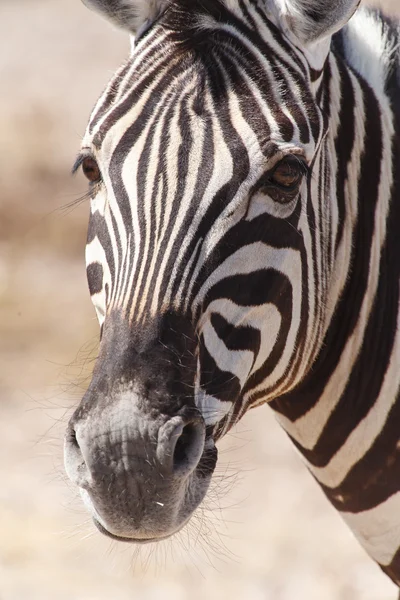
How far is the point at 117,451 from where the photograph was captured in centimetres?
255

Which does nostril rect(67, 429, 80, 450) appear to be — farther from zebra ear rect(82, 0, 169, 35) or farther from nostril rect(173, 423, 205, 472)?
zebra ear rect(82, 0, 169, 35)

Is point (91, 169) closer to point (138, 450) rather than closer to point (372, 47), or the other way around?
point (138, 450)

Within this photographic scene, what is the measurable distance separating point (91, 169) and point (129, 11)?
70 centimetres

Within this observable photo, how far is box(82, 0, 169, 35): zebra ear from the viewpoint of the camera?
→ 3.18m

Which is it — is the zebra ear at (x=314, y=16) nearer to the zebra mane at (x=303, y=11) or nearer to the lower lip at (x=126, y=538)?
the zebra mane at (x=303, y=11)

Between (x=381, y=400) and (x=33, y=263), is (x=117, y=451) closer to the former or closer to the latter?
(x=381, y=400)

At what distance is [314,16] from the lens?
3043 mm

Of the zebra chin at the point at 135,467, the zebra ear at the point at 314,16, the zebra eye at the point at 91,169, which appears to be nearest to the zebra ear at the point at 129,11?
the zebra ear at the point at 314,16

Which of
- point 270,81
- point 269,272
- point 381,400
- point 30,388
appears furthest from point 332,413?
point 30,388

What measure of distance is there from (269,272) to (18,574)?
19.4ft

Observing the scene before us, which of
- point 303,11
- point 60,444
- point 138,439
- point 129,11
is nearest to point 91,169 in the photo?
point 129,11

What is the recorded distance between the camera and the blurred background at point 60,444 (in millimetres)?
7320

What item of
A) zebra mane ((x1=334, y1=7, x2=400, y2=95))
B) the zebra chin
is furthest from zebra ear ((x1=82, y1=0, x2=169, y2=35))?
the zebra chin

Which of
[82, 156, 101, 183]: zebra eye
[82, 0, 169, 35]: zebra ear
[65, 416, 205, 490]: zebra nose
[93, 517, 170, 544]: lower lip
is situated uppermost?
[82, 0, 169, 35]: zebra ear
